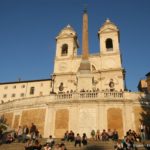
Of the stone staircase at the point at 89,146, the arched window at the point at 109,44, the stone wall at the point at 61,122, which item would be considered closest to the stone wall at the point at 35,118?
the stone wall at the point at 61,122

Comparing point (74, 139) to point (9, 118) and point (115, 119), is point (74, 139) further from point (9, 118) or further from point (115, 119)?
point (9, 118)

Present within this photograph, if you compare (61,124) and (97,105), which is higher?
(97,105)

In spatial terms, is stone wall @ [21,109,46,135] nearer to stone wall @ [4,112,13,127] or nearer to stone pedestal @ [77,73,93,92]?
stone wall @ [4,112,13,127]

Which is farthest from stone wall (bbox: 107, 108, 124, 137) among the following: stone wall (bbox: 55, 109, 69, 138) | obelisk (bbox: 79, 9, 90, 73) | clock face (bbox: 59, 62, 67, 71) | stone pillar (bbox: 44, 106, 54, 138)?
clock face (bbox: 59, 62, 67, 71)

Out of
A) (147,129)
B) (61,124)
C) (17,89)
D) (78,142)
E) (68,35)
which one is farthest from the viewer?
(17,89)

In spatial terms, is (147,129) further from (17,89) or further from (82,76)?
(17,89)

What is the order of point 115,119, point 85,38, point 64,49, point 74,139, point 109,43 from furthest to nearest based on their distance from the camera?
point 64,49
point 109,43
point 85,38
point 115,119
point 74,139

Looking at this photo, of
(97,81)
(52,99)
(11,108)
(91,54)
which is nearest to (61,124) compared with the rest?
(52,99)

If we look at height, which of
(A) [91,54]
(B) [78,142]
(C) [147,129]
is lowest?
(B) [78,142]

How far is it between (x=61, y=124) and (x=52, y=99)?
10.7 ft

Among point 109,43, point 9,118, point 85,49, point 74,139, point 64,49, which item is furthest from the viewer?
point 64,49

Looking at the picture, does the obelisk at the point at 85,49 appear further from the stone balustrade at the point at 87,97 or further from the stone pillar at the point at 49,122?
the stone pillar at the point at 49,122

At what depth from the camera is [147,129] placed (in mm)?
25812

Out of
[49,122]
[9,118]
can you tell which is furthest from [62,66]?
[49,122]
